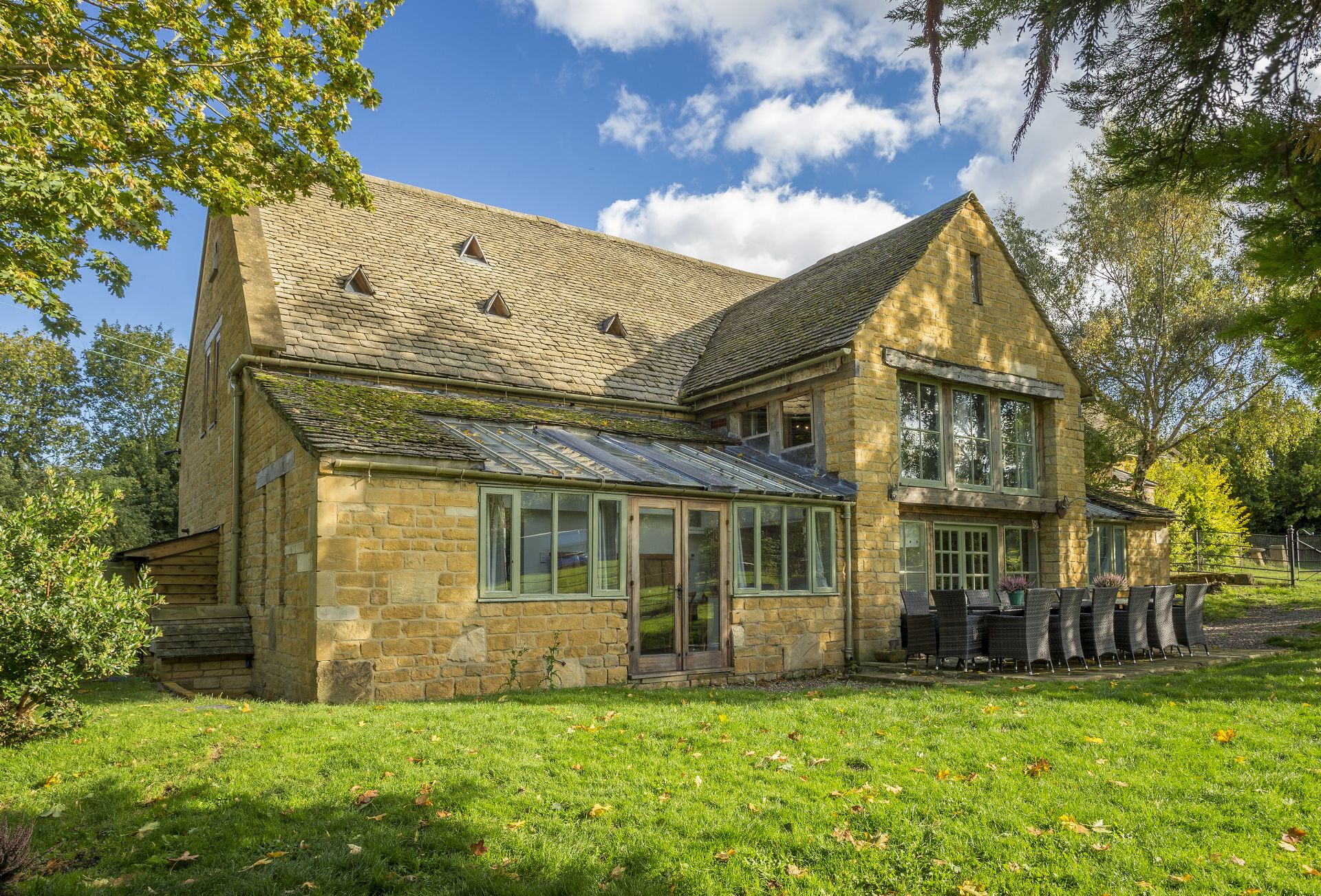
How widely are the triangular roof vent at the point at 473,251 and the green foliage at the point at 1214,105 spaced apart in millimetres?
13432

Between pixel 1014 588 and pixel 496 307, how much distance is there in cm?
1028

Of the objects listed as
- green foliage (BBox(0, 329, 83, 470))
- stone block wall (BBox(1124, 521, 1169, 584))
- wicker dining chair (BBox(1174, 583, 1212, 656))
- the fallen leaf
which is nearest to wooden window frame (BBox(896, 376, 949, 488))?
wicker dining chair (BBox(1174, 583, 1212, 656))

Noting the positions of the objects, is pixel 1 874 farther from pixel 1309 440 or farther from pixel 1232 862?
pixel 1309 440

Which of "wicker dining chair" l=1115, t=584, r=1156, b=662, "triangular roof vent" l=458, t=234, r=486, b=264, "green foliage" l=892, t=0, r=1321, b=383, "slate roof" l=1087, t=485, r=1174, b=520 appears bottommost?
"wicker dining chair" l=1115, t=584, r=1156, b=662

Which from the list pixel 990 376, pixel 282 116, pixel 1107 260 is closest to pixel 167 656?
pixel 282 116

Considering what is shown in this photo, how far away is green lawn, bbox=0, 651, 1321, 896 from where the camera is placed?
4492 millimetres

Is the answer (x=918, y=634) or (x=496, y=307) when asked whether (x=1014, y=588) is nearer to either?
(x=918, y=634)

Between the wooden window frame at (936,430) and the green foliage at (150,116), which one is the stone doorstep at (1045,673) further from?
the green foliage at (150,116)

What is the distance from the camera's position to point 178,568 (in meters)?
14.3

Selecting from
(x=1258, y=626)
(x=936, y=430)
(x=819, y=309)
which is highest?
(x=819, y=309)

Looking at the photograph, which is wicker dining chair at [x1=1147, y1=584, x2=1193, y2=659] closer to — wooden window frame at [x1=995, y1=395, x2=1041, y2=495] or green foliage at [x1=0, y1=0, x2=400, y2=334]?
wooden window frame at [x1=995, y1=395, x2=1041, y2=495]

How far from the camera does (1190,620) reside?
42.2 ft

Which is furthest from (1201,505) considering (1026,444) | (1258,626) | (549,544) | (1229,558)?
(549,544)

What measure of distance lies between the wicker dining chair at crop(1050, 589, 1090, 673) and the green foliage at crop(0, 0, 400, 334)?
1061 centimetres
